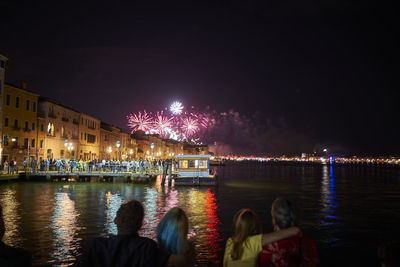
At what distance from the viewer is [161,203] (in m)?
27.7

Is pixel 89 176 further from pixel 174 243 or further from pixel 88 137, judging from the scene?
pixel 174 243

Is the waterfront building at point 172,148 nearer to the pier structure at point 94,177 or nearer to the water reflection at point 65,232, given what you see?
the pier structure at point 94,177

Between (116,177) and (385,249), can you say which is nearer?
(385,249)

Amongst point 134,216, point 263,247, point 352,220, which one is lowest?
point 352,220

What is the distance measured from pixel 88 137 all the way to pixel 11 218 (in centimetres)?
5259

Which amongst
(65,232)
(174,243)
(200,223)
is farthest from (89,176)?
(174,243)

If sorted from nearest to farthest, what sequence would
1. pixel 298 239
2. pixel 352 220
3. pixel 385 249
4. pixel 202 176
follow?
pixel 385 249, pixel 298 239, pixel 352 220, pixel 202 176

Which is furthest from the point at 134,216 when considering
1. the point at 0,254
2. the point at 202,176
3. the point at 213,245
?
the point at 202,176

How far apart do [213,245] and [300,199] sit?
2209 cm

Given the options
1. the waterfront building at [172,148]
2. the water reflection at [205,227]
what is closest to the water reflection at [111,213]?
the water reflection at [205,227]

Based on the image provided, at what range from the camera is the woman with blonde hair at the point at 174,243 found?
3.66 meters

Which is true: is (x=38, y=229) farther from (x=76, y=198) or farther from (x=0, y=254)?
(x=0, y=254)

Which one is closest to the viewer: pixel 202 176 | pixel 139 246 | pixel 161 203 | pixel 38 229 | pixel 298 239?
pixel 139 246

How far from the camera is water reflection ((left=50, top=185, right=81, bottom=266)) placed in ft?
40.0
